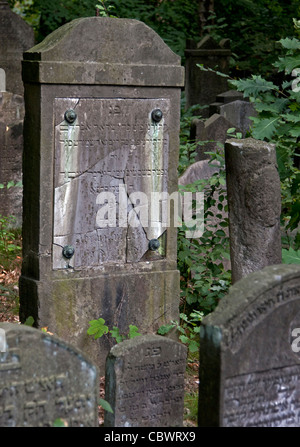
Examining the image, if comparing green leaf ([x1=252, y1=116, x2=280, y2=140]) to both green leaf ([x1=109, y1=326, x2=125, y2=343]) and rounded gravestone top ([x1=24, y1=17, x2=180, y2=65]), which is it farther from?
green leaf ([x1=109, y1=326, x2=125, y2=343])

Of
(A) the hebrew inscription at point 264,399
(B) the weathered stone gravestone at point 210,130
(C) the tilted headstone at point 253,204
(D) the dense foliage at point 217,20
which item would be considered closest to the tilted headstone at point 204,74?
(D) the dense foliage at point 217,20

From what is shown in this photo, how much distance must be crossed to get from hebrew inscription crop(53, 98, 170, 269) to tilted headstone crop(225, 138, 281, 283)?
544 millimetres

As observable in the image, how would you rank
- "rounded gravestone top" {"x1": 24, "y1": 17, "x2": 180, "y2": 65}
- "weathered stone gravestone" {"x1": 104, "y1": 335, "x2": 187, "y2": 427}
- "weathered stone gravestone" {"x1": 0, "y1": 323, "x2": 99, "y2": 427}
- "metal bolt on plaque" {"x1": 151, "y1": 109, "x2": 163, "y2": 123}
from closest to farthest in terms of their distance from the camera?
"weathered stone gravestone" {"x1": 0, "y1": 323, "x2": 99, "y2": 427}
"weathered stone gravestone" {"x1": 104, "y1": 335, "x2": 187, "y2": 427}
"rounded gravestone top" {"x1": 24, "y1": 17, "x2": 180, "y2": 65}
"metal bolt on plaque" {"x1": 151, "y1": 109, "x2": 163, "y2": 123}

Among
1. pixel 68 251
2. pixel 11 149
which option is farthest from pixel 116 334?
pixel 11 149

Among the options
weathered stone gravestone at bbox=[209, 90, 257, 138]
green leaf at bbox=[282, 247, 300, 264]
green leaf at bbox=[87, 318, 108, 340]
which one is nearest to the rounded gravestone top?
green leaf at bbox=[282, 247, 300, 264]

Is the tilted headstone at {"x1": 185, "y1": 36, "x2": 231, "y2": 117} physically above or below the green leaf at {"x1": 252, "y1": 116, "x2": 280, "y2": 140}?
above

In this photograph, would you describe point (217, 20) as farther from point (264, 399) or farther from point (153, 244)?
point (264, 399)

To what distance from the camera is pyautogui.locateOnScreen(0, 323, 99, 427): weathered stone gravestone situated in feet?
12.5

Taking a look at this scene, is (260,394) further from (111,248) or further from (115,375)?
(111,248)

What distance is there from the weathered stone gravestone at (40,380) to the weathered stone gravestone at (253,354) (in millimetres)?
585

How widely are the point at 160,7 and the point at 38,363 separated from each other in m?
14.2

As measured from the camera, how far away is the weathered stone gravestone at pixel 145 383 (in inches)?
190

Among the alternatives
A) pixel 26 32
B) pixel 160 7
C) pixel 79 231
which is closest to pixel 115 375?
pixel 79 231

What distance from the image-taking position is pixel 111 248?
20.2ft
